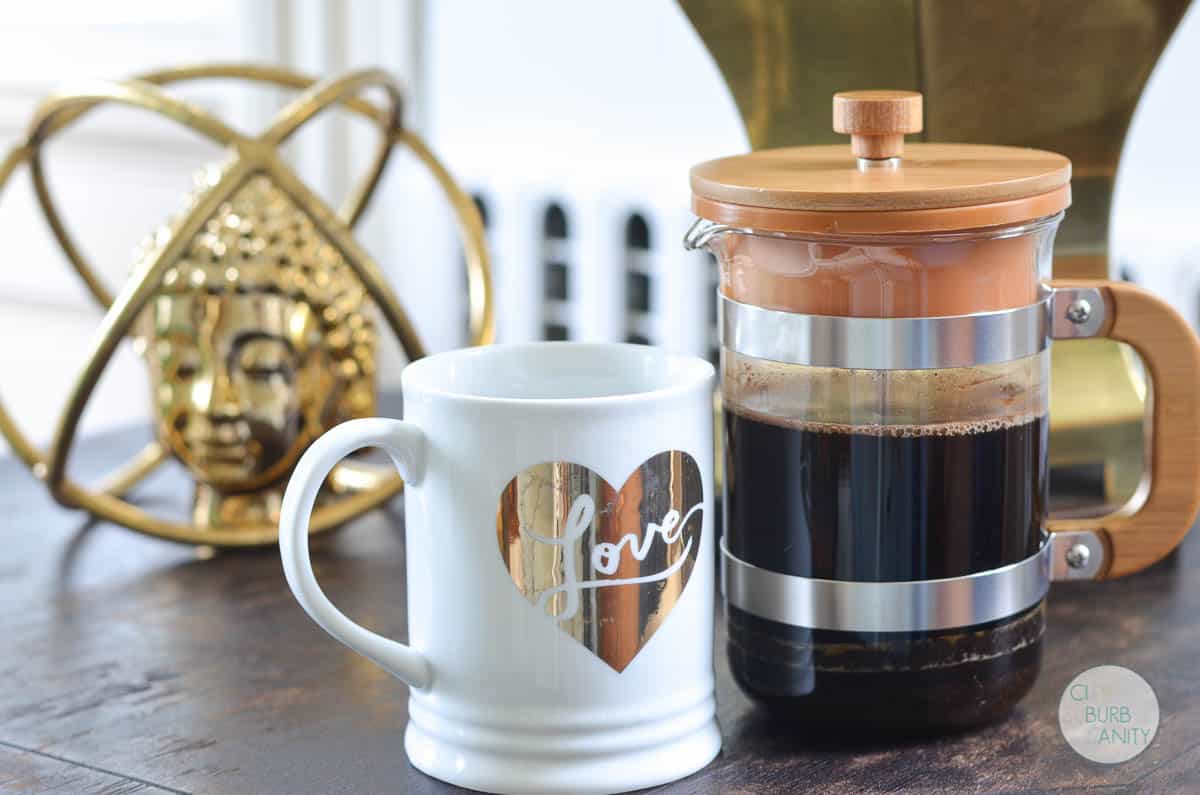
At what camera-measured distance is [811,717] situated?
49cm

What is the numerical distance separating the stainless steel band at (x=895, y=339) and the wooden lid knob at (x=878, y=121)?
6 centimetres

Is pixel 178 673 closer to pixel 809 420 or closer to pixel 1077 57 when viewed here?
pixel 809 420

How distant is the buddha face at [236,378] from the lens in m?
0.70

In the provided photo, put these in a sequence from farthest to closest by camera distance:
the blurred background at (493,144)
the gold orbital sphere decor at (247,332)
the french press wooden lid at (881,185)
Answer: the blurred background at (493,144)
the gold orbital sphere decor at (247,332)
the french press wooden lid at (881,185)

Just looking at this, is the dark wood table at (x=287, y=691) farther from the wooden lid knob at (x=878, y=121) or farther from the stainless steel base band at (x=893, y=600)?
the wooden lid knob at (x=878, y=121)

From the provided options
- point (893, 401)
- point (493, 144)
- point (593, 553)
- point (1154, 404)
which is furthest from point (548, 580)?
point (493, 144)

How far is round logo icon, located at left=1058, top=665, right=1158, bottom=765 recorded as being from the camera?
483 mm

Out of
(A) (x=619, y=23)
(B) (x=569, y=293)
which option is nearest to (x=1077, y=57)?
(A) (x=619, y=23)

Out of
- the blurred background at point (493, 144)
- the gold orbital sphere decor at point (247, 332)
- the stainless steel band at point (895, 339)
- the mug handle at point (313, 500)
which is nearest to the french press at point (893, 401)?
the stainless steel band at point (895, 339)

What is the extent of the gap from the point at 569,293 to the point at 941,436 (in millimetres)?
1278

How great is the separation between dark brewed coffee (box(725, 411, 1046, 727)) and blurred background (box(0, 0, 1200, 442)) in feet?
3.31

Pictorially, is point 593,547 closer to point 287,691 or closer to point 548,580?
point 548,580

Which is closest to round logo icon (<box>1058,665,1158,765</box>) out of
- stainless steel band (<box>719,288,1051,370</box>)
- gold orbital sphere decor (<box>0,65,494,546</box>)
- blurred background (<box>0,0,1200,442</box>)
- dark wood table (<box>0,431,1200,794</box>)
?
dark wood table (<box>0,431,1200,794</box>)

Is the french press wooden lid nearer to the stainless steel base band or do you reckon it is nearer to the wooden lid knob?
the wooden lid knob
